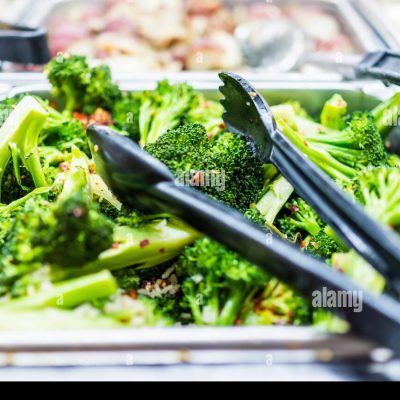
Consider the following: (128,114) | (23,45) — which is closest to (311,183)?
(128,114)

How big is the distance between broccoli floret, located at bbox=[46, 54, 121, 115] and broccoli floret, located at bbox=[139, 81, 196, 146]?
0.55ft

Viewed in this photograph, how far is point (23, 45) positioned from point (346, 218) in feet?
6.07

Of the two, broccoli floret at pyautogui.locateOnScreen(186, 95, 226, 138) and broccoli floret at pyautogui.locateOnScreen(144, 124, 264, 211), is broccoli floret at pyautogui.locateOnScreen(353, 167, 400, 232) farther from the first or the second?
broccoli floret at pyautogui.locateOnScreen(186, 95, 226, 138)

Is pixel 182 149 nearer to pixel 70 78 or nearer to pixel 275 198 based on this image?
pixel 275 198

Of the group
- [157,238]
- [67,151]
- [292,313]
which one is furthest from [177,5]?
[292,313]

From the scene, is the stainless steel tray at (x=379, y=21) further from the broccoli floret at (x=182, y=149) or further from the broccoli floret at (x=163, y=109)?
the broccoli floret at (x=182, y=149)

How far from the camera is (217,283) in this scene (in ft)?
4.01

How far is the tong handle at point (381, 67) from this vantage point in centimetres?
191

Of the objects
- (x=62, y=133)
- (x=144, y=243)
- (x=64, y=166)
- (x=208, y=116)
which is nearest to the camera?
(x=144, y=243)

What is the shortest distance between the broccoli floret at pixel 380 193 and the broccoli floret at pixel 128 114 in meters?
0.89

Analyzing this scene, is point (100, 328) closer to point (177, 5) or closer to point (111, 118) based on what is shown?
point (111, 118)

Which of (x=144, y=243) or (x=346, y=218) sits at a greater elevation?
(x=346, y=218)

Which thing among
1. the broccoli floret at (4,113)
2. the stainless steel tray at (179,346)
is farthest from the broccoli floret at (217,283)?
the broccoli floret at (4,113)

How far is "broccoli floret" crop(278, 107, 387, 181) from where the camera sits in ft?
5.50
